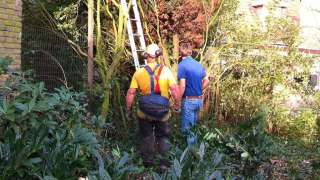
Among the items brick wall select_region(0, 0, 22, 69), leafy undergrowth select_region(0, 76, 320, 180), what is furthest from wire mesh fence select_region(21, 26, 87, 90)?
leafy undergrowth select_region(0, 76, 320, 180)

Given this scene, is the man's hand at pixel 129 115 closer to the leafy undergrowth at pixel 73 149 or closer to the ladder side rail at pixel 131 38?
the ladder side rail at pixel 131 38

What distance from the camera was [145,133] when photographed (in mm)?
7309

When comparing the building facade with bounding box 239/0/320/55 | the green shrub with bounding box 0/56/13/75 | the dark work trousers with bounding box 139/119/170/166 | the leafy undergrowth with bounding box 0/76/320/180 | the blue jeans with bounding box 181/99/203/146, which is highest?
the building facade with bounding box 239/0/320/55

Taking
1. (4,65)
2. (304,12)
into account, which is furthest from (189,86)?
(304,12)

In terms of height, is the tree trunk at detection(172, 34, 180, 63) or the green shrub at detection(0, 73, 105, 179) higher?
the tree trunk at detection(172, 34, 180, 63)

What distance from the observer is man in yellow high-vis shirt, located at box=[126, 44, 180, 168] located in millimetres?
7070

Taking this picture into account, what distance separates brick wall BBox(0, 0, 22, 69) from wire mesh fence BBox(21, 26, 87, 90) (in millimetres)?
2493

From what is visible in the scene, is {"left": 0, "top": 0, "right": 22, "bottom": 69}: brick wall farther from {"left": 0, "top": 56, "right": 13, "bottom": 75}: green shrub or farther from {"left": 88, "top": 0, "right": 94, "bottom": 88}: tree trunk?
{"left": 0, "top": 56, "right": 13, "bottom": 75}: green shrub

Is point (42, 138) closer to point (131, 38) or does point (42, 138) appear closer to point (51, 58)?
point (131, 38)

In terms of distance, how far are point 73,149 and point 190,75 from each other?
4643 millimetres

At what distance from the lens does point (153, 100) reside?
7.03m

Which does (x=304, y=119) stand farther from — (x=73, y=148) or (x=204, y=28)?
(x=73, y=148)

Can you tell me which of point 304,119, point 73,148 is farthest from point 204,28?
point 73,148

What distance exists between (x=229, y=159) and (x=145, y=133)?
2983mm
